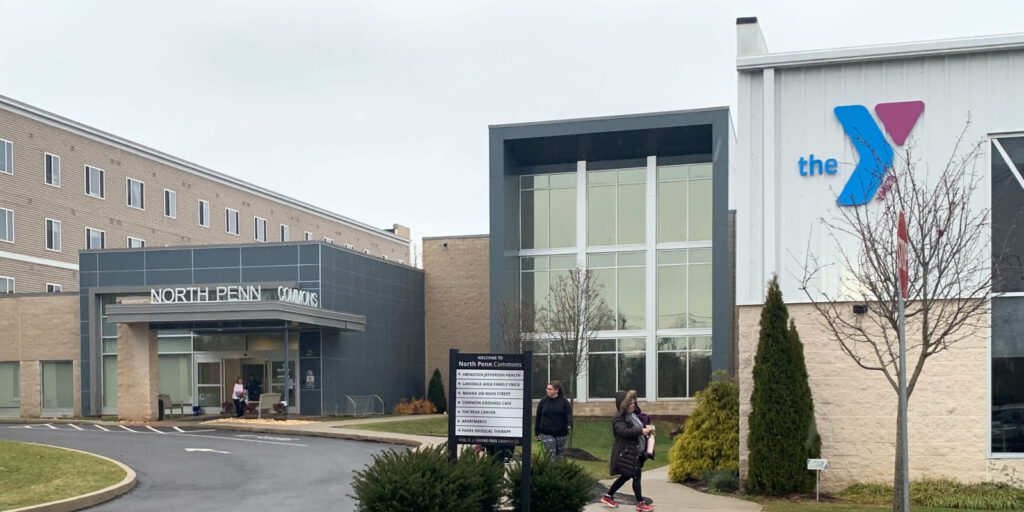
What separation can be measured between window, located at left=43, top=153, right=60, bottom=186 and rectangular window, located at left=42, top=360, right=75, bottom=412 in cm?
1027

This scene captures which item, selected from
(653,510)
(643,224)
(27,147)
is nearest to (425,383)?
(643,224)

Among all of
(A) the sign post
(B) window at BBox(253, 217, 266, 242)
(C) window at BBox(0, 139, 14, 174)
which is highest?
(C) window at BBox(0, 139, 14, 174)

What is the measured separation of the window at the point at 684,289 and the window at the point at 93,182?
27911mm

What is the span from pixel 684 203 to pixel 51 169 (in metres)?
28.7

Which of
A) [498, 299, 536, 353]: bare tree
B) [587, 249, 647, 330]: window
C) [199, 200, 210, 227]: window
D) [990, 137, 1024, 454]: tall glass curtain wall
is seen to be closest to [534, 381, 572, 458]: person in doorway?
[990, 137, 1024, 454]: tall glass curtain wall

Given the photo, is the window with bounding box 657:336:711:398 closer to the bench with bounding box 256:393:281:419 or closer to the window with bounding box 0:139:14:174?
the bench with bounding box 256:393:281:419

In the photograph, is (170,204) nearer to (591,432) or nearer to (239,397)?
(239,397)

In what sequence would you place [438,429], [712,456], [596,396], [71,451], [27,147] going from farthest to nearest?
[27,147], [596,396], [438,429], [71,451], [712,456]

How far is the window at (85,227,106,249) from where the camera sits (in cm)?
5066

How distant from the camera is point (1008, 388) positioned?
51.5ft

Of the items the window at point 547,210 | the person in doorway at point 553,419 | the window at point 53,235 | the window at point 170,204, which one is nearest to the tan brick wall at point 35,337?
the window at point 53,235

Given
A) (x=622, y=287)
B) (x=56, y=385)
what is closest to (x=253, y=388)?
(x=56, y=385)

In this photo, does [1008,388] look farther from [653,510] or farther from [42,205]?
[42,205]

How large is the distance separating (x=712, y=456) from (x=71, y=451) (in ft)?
41.6
